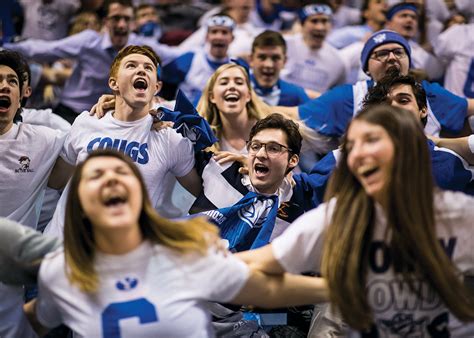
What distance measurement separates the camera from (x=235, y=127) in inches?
227

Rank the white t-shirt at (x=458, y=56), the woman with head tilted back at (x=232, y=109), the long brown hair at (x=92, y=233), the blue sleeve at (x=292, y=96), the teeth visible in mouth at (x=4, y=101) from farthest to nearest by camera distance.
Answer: the white t-shirt at (x=458, y=56) → the blue sleeve at (x=292, y=96) → the woman with head tilted back at (x=232, y=109) → the teeth visible in mouth at (x=4, y=101) → the long brown hair at (x=92, y=233)

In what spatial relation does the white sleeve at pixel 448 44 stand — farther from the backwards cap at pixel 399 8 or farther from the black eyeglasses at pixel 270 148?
the black eyeglasses at pixel 270 148

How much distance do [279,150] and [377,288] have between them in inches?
68.7

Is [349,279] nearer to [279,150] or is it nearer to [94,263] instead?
[94,263]

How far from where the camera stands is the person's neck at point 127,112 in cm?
502

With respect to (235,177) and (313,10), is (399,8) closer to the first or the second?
(313,10)

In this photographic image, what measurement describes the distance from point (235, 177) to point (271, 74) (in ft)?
6.48

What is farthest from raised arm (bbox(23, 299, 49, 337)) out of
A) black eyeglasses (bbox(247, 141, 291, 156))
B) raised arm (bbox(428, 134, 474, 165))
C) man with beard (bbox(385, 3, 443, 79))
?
man with beard (bbox(385, 3, 443, 79))

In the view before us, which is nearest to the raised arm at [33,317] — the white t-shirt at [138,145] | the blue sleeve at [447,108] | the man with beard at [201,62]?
the white t-shirt at [138,145]

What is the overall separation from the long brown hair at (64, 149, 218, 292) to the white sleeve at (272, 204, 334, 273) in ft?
0.88

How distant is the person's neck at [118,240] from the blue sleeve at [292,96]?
141 inches

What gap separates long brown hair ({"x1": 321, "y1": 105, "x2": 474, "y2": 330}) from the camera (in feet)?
10.2

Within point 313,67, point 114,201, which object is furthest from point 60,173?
point 313,67

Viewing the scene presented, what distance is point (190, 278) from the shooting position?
3.23m
